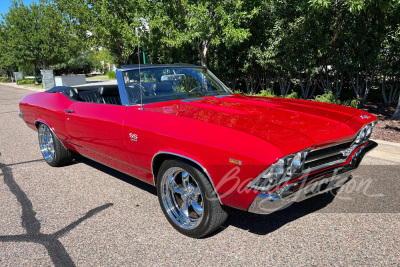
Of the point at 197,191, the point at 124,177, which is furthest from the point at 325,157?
the point at 124,177

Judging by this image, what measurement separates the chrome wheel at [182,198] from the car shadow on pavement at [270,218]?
32 cm

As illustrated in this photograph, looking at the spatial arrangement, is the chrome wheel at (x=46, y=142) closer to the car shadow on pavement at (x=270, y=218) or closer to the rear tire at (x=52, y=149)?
the rear tire at (x=52, y=149)

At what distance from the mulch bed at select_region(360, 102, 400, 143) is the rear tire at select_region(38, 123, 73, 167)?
537cm

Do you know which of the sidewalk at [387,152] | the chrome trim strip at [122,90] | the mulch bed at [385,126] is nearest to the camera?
the chrome trim strip at [122,90]

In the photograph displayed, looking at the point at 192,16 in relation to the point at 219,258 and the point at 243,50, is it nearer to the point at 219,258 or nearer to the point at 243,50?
the point at 243,50

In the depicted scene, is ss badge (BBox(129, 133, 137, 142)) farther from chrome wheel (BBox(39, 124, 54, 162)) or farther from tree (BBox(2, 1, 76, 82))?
tree (BBox(2, 1, 76, 82))

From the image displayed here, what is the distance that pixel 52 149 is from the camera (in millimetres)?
4875

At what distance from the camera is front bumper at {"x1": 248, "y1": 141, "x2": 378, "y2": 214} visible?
86.6 inches

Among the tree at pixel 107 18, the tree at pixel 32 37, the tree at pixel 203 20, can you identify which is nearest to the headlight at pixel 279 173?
the tree at pixel 203 20

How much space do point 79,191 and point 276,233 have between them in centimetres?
251

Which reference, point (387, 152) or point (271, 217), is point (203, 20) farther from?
point (271, 217)

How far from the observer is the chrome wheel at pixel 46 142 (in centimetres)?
486

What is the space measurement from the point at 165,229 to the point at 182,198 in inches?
14.1

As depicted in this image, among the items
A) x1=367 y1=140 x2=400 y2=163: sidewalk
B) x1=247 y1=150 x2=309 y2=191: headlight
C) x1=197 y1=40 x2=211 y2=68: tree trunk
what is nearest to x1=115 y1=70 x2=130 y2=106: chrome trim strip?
x1=247 y1=150 x2=309 y2=191: headlight
